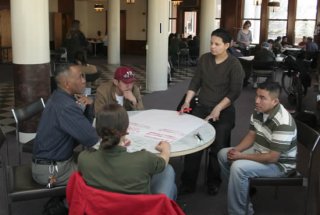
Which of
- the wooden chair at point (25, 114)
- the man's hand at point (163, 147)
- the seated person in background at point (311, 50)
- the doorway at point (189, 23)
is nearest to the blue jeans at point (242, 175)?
the man's hand at point (163, 147)

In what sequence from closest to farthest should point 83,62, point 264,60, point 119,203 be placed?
point 119,203, point 83,62, point 264,60

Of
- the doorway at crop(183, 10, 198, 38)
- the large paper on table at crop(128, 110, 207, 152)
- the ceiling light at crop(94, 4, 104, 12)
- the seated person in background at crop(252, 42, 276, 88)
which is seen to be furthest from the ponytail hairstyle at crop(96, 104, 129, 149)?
the ceiling light at crop(94, 4, 104, 12)

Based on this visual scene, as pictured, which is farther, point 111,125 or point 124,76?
point 124,76

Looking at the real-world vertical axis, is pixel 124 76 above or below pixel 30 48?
below

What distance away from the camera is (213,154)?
402 centimetres

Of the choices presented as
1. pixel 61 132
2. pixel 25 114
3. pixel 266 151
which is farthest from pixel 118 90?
pixel 266 151

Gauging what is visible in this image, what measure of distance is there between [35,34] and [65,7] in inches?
614

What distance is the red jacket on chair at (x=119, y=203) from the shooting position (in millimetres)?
2080

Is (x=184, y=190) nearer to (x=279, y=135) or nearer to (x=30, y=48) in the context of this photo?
(x=279, y=135)

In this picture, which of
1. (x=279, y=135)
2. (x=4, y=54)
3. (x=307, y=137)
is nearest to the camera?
(x=279, y=135)

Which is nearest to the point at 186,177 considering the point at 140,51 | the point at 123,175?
the point at 123,175

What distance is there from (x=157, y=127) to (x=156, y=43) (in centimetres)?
650

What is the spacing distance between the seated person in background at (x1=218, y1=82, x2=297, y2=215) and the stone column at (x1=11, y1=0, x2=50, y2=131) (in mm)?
2871

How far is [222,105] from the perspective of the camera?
12.7 ft
